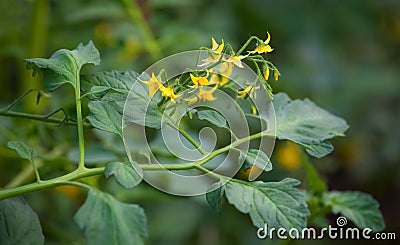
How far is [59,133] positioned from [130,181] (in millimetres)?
407

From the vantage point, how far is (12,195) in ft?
1.48

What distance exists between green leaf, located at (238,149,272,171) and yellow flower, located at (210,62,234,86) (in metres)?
0.06

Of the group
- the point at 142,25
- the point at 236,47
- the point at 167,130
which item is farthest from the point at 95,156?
the point at 236,47

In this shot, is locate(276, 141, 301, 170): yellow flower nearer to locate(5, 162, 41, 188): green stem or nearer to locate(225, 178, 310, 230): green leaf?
locate(5, 162, 41, 188): green stem

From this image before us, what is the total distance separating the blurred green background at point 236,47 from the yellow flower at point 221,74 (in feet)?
1.05

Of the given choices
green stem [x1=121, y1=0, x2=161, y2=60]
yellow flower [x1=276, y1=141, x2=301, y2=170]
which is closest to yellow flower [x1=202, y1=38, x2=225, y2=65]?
green stem [x1=121, y1=0, x2=161, y2=60]

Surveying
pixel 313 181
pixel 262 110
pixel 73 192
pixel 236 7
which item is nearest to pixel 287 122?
pixel 262 110

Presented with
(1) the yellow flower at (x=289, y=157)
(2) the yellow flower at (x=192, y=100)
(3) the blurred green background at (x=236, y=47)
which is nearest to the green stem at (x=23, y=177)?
(3) the blurred green background at (x=236, y=47)

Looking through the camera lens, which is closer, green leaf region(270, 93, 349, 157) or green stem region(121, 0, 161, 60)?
green leaf region(270, 93, 349, 157)

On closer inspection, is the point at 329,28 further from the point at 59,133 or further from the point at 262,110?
the point at 262,110

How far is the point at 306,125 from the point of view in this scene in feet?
1.81

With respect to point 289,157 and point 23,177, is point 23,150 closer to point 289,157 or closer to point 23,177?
point 23,177

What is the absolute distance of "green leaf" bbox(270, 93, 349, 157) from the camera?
51 centimetres

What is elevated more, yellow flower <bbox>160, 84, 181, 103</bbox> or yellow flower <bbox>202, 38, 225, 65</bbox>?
yellow flower <bbox>202, 38, 225, 65</bbox>
